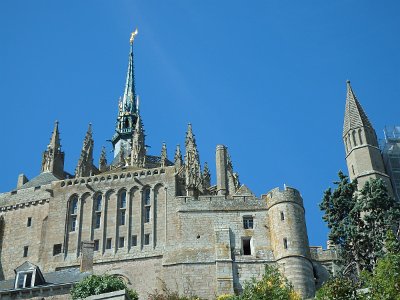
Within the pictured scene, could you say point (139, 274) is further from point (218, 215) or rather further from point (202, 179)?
point (202, 179)

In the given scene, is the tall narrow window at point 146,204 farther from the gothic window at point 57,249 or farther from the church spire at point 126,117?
the church spire at point 126,117

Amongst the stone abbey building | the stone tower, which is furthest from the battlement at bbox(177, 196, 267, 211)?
the stone tower

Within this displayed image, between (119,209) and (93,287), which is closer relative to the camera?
(93,287)

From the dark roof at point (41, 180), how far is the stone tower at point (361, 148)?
24.3 meters

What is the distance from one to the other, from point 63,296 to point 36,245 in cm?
1539

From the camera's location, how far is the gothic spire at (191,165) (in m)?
56.0

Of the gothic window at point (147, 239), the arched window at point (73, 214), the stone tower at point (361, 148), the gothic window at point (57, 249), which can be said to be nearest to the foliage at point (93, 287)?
the gothic window at point (147, 239)

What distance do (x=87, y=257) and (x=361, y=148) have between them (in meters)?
21.8

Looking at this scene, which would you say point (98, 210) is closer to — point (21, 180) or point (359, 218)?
point (21, 180)

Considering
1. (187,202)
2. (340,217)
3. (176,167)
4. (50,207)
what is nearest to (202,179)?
(176,167)

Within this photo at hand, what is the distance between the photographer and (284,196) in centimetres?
Answer: 5031

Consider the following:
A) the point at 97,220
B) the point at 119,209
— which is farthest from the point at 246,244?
the point at 97,220

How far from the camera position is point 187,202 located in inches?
2051

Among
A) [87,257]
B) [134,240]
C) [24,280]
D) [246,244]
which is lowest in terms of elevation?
[24,280]
